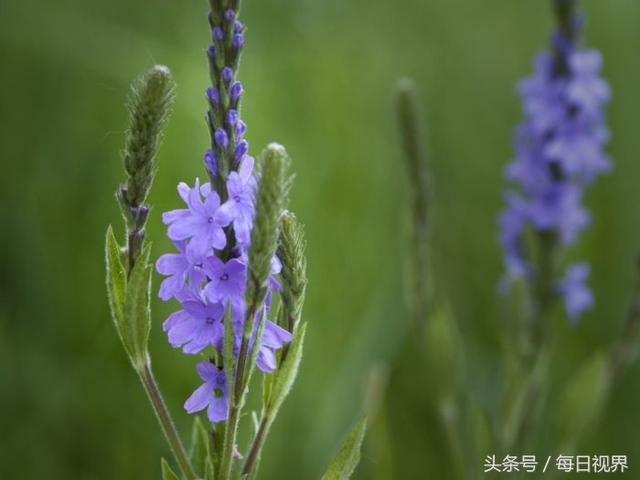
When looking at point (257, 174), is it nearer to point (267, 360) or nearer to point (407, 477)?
point (267, 360)

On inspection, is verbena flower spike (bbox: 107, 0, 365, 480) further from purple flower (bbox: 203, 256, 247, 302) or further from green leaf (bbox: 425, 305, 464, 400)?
green leaf (bbox: 425, 305, 464, 400)

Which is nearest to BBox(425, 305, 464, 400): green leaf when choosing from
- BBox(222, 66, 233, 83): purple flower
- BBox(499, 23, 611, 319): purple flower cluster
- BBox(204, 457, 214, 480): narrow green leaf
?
BBox(499, 23, 611, 319): purple flower cluster

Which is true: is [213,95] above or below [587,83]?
below

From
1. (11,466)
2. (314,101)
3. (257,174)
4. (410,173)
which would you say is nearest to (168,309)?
(11,466)

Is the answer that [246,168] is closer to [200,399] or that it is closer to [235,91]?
[235,91]

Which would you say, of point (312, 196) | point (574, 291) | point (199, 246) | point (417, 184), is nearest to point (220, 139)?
point (199, 246)

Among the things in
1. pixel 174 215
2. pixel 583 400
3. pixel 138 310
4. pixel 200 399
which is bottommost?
pixel 583 400
